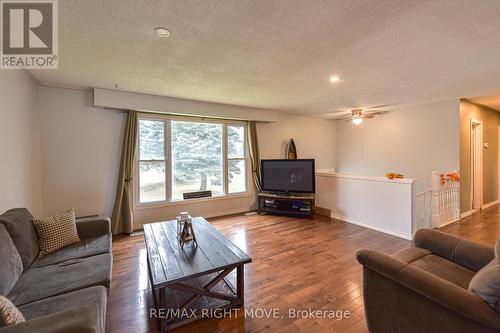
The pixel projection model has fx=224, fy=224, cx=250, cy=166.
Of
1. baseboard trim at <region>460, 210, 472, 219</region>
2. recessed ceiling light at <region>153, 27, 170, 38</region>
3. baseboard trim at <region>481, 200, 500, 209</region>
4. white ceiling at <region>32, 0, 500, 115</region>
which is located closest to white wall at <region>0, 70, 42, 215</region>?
white ceiling at <region>32, 0, 500, 115</region>

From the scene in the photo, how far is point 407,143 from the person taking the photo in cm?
517

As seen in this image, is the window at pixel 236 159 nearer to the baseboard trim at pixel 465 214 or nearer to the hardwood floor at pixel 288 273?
the hardwood floor at pixel 288 273

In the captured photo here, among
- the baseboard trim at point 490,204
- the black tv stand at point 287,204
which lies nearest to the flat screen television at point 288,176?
the black tv stand at point 287,204

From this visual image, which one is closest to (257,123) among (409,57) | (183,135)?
(183,135)

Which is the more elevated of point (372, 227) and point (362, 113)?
point (362, 113)

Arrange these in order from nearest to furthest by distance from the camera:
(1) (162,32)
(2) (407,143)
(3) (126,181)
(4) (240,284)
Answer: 1. (1) (162,32)
2. (4) (240,284)
3. (3) (126,181)
4. (2) (407,143)

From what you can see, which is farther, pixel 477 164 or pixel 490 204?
pixel 490 204

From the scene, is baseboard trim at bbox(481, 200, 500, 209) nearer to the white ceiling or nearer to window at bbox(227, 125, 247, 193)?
the white ceiling

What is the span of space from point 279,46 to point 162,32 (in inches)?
41.7

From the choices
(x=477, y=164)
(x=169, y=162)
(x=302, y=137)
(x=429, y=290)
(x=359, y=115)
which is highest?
(x=359, y=115)

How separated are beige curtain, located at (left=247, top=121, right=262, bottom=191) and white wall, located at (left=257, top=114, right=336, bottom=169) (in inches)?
9.5

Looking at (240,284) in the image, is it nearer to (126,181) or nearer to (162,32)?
(162,32)

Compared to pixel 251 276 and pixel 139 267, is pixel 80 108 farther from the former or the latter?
pixel 251 276

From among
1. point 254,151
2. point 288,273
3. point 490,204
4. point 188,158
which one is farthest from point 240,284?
point 490,204
